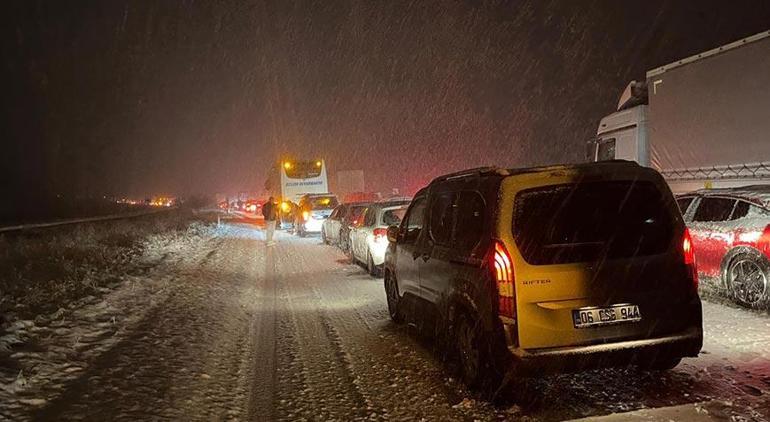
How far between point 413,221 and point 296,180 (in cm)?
2781

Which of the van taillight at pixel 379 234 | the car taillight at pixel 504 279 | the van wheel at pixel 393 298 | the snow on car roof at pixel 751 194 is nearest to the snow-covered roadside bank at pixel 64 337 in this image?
the van wheel at pixel 393 298

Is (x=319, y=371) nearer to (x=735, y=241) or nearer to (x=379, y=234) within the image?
(x=735, y=241)

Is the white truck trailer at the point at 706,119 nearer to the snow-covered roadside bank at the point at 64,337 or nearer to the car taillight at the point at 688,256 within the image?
the car taillight at the point at 688,256

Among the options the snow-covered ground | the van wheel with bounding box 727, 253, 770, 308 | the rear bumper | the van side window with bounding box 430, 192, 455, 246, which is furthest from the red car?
the van side window with bounding box 430, 192, 455, 246

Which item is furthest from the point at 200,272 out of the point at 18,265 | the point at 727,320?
the point at 727,320

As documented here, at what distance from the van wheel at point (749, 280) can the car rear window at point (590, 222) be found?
3.73 m

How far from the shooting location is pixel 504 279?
4371 millimetres

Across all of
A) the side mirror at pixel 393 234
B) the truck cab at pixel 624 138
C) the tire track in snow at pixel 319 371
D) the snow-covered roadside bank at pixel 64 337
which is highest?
the truck cab at pixel 624 138

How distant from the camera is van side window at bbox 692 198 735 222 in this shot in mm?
8164

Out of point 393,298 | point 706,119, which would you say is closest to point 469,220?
point 393,298

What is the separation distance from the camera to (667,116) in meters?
12.3

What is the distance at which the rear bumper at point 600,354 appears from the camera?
14.1 ft

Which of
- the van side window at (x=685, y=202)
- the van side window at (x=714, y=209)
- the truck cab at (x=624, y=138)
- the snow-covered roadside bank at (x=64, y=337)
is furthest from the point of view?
the truck cab at (x=624, y=138)

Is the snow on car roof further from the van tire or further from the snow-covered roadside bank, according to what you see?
the snow-covered roadside bank
